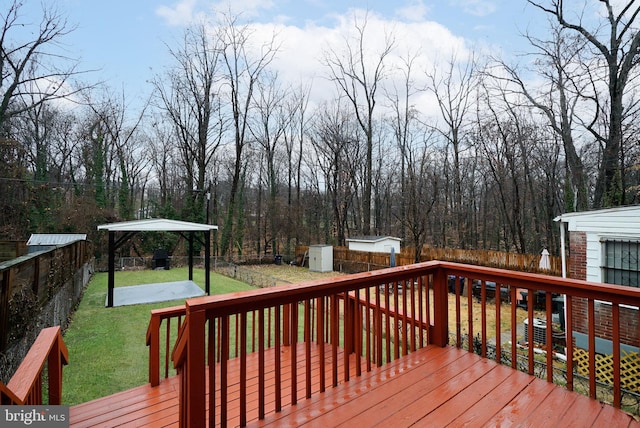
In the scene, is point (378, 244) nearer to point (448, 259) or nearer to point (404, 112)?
point (448, 259)

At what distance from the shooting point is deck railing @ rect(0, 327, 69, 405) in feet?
4.86

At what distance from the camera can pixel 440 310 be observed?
2904 millimetres

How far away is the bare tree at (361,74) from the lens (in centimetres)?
1966

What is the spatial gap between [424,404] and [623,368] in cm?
640

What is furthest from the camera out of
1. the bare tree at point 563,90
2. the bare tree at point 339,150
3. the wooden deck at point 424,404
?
the bare tree at point 339,150

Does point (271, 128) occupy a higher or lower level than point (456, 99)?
lower

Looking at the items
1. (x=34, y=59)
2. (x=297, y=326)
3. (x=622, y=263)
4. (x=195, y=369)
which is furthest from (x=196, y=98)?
(x=195, y=369)

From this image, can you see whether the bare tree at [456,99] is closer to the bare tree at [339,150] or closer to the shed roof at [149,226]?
the bare tree at [339,150]

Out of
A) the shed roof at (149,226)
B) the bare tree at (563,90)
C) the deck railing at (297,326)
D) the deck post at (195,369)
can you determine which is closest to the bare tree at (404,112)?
the bare tree at (563,90)

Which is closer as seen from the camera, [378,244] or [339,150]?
[378,244]

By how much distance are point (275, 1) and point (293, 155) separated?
13.4 metres

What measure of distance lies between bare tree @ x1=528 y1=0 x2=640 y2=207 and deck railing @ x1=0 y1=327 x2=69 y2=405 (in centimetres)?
1423

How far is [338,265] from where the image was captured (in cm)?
1762

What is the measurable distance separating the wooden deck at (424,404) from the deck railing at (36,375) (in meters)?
0.34
